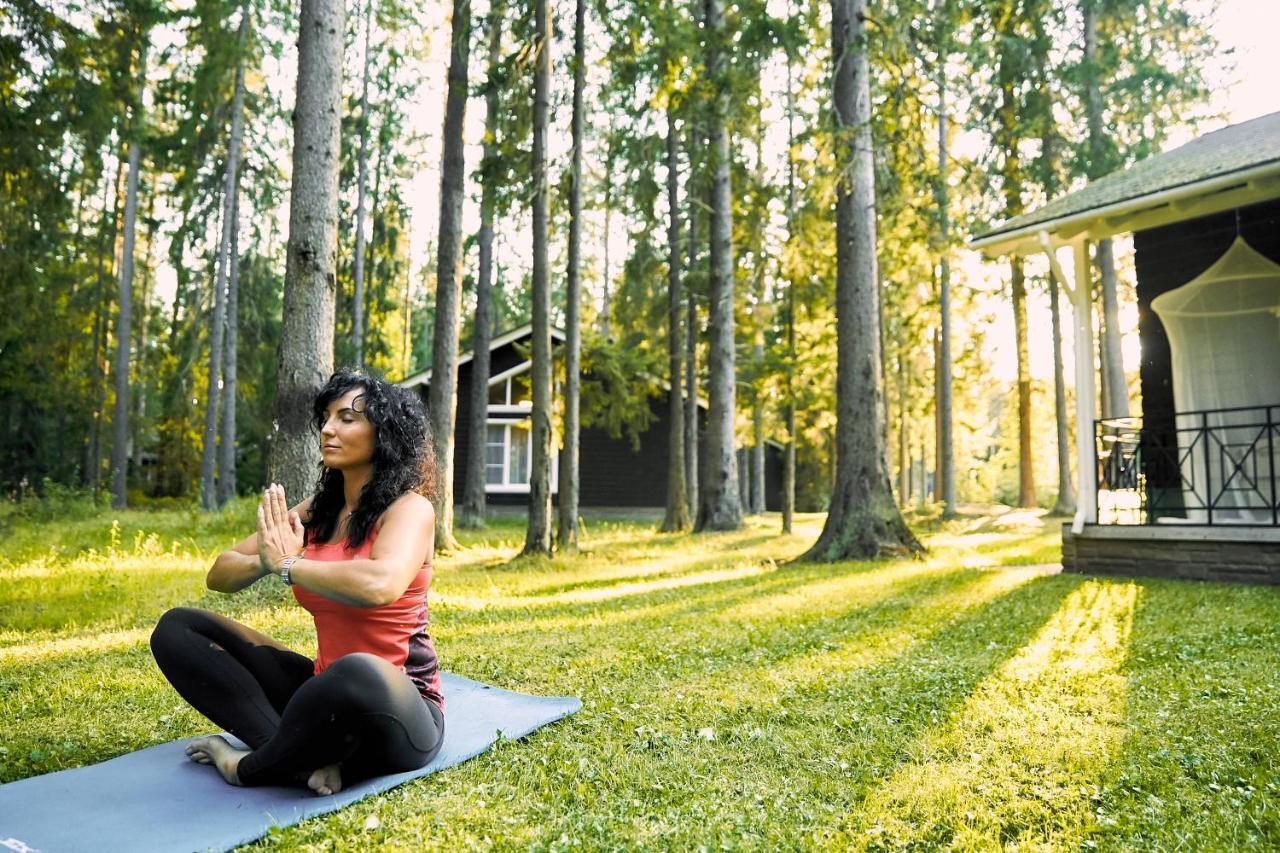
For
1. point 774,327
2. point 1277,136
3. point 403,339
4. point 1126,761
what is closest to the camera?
point 1126,761

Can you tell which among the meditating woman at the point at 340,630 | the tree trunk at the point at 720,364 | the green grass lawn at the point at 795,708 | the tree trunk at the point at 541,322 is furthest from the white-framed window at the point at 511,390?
the meditating woman at the point at 340,630

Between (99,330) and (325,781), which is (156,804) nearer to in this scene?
(325,781)

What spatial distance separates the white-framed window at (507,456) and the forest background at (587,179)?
3756 mm

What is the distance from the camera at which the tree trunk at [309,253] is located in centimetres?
720

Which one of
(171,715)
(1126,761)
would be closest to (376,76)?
(171,715)

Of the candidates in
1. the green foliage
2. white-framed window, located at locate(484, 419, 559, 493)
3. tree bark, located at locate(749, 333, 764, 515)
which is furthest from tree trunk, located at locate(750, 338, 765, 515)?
white-framed window, located at locate(484, 419, 559, 493)

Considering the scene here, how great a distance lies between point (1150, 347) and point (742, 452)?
22137 millimetres

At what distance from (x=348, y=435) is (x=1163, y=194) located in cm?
863

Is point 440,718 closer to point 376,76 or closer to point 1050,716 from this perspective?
point 1050,716

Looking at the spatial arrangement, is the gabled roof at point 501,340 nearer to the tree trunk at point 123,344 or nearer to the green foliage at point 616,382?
the green foliage at point 616,382

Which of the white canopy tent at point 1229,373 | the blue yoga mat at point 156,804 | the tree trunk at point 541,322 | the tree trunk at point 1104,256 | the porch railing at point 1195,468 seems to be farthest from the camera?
the tree trunk at point 1104,256

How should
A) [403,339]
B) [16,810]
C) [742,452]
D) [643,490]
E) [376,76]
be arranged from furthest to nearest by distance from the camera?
[403,339] → [742,452] → [643,490] → [376,76] → [16,810]

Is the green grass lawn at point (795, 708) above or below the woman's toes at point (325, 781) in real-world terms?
below

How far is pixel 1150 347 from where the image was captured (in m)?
10.9
